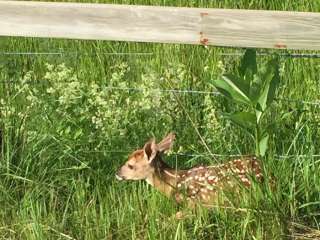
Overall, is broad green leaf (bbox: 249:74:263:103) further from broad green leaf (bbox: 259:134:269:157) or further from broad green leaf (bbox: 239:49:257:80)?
broad green leaf (bbox: 259:134:269:157)

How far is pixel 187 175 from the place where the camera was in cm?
443

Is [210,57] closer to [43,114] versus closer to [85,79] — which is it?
[85,79]

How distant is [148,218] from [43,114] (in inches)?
43.6

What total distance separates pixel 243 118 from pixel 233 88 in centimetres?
15

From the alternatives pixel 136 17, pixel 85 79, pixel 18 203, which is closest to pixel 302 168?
pixel 136 17

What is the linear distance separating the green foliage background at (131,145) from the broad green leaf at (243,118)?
194mm

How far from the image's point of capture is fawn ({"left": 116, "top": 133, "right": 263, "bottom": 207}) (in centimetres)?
422

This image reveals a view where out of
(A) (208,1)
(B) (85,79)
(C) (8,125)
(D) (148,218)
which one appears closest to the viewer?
(D) (148,218)

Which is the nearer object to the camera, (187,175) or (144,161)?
(187,175)

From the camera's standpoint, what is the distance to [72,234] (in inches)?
165

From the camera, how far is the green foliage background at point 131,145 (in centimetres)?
412

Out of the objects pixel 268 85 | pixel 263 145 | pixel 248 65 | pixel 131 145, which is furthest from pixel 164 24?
pixel 131 145

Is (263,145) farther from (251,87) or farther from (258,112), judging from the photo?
(251,87)

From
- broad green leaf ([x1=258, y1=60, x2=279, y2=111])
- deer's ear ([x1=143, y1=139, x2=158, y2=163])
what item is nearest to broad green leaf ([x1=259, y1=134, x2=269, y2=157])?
broad green leaf ([x1=258, y1=60, x2=279, y2=111])
